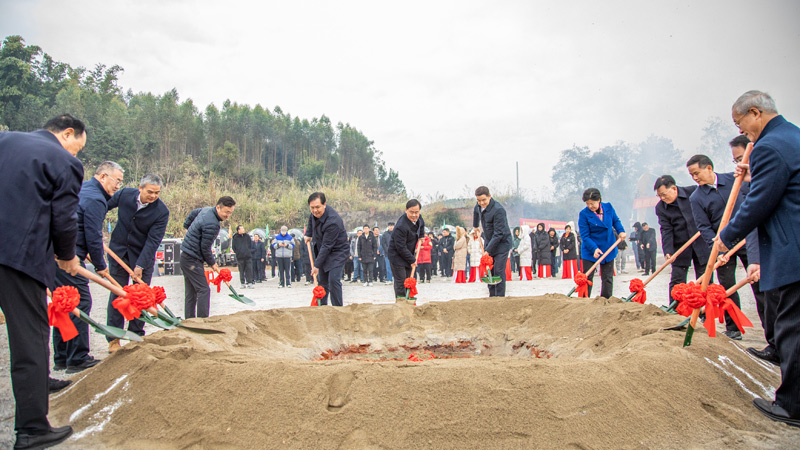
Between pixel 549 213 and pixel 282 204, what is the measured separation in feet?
62.1

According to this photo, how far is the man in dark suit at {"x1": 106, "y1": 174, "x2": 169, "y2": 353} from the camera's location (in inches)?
190

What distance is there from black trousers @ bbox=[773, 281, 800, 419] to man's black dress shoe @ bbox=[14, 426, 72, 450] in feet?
14.1

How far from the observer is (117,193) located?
5.05 m

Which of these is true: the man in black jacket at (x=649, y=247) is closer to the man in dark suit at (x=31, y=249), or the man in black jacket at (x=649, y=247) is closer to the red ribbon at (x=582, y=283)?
the red ribbon at (x=582, y=283)

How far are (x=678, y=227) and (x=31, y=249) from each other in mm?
6321

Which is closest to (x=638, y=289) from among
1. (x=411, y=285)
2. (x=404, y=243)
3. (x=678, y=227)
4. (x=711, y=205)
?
(x=678, y=227)

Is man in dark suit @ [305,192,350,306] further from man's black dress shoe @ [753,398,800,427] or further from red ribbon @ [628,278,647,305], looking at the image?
man's black dress shoe @ [753,398,800,427]

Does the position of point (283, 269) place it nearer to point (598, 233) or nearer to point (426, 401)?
point (598, 233)

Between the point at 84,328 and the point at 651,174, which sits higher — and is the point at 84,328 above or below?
below

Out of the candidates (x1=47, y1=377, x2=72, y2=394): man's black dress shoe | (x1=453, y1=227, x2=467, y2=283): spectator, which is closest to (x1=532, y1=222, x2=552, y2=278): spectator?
(x1=453, y1=227, x2=467, y2=283): spectator

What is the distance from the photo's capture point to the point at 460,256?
42.1ft

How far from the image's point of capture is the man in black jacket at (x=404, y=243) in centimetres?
620

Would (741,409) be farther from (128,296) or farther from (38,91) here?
(38,91)

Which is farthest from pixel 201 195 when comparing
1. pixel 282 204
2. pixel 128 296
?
pixel 128 296
